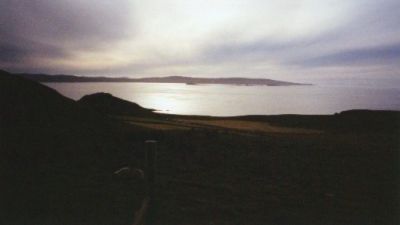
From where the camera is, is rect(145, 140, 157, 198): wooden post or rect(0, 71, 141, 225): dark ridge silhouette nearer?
rect(0, 71, 141, 225): dark ridge silhouette

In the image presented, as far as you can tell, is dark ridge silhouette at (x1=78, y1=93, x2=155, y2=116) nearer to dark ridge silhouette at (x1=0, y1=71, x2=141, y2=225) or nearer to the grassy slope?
dark ridge silhouette at (x1=0, y1=71, x2=141, y2=225)

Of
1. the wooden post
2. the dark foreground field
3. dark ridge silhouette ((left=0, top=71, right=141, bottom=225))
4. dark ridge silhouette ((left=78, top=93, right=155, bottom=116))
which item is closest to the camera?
dark ridge silhouette ((left=0, top=71, right=141, bottom=225))

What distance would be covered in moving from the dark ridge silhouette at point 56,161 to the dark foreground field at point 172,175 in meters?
0.03

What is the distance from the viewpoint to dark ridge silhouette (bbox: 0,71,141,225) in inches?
252

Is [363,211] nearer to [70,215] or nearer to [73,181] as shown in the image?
[70,215]

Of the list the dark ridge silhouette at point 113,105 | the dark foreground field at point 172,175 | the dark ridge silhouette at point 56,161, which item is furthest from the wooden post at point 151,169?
the dark ridge silhouette at point 113,105

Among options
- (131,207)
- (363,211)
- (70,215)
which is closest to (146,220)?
(131,207)

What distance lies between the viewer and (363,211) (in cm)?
779

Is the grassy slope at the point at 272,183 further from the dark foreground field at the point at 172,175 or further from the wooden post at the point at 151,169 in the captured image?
the wooden post at the point at 151,169

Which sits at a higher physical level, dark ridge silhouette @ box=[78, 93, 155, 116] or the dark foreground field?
the dark foreground field

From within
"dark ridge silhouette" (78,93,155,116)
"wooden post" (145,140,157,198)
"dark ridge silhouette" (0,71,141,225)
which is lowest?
"dark ridge silhouette" (78,93,155,116)

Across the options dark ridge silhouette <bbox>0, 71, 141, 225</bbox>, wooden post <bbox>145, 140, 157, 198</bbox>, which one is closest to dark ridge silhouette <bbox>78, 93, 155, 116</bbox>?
dark ridge silhouette <bbox>0, 71, 141, 225</bbox>

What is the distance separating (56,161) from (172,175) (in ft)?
11.9

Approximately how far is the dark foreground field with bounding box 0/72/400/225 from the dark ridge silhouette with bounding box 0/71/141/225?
26 millimetres
